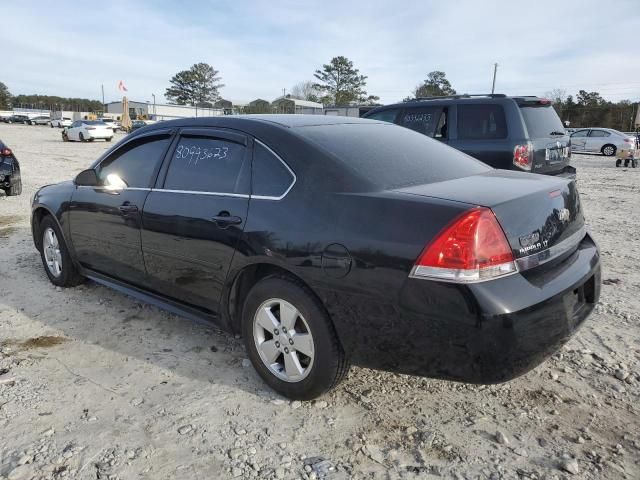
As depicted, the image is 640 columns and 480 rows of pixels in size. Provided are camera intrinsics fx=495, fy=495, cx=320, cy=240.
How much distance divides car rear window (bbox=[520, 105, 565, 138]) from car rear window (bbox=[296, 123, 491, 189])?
3.55 meters

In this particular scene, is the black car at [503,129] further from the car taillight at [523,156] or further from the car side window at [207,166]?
the car side window at [207,166]

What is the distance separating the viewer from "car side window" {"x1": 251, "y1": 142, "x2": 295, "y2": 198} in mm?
2672

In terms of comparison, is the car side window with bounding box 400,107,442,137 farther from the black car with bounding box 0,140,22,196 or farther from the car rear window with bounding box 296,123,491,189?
the black car with bounding box 0,140,22,196

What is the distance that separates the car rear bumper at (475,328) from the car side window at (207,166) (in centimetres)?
120

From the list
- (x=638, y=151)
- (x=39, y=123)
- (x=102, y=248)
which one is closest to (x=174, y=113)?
(x=39, y=123)

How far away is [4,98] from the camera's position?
107 meters

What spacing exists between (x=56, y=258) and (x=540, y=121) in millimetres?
5955

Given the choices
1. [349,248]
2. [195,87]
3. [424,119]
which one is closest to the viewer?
[349,248]

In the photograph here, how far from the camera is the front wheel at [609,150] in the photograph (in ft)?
73.2

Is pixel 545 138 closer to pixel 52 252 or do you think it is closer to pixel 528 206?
pixel 528 206

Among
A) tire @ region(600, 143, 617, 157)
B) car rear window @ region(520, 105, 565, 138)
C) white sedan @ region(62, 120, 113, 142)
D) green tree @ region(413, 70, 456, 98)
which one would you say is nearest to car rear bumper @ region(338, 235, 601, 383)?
car rear window @ region(520, 105, 565, 138)

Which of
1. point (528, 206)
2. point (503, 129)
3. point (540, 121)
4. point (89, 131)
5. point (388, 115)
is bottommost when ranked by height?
point (528, 206)

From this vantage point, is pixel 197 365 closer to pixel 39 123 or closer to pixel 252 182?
pixel 252 182

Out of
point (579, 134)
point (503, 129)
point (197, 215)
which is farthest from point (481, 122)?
point (579, 134)
